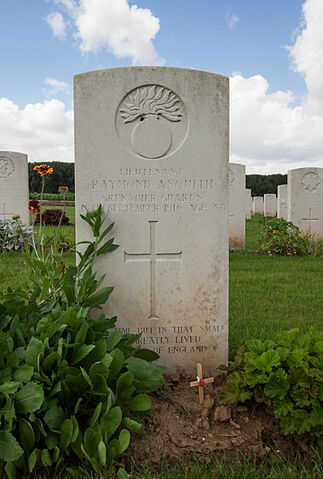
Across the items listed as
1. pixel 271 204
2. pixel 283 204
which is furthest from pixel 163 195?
pixel 271 204

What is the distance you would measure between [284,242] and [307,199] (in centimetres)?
163

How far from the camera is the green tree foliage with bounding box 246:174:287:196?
37.3m

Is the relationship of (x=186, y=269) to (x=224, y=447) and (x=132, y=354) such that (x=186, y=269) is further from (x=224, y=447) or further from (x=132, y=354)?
(x=224, y=447)

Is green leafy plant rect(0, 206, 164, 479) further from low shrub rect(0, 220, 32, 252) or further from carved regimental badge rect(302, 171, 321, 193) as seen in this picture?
carved regimental badge rect(302, 171, 321, 193)

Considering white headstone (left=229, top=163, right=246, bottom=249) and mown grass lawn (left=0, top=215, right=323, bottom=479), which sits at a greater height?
white headstone (left=229, top=163, right=246, bottom=249)

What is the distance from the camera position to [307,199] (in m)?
9.80

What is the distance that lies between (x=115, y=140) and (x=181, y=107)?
1.68 feet

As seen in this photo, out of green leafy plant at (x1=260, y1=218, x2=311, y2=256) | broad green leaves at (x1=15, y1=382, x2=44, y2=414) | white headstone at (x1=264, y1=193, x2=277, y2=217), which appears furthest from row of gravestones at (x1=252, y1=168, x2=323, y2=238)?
white headstone at (x1=264, y1=193, x2=277, y2=217)

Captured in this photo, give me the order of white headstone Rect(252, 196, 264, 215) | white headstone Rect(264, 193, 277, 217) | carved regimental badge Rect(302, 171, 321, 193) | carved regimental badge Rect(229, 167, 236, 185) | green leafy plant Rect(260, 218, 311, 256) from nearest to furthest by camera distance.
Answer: green leafy plant Rect(260, 218, 311, 256), carved regimental badge Rect(229, 167, 236, 185), carved regimental badge Rect(302, 171, 321, 193), white headstone Rect(264, 193, 277, 217), white headstone Rect(252, 196, 264, 215)

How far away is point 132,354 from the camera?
2.47 meters

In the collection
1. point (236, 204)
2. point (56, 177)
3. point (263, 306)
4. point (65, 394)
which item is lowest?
point (263, 306)

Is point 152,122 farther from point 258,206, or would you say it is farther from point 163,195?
point 258,206

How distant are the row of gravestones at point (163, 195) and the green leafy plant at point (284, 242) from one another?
6.26 metres

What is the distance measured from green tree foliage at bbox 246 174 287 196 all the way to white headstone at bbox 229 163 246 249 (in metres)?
28.9
